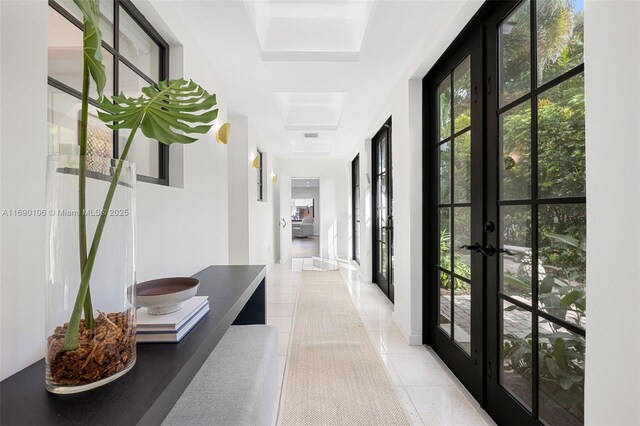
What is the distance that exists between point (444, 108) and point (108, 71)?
215 centimetres

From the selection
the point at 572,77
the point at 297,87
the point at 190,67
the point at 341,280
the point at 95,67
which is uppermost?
the point at 297,87

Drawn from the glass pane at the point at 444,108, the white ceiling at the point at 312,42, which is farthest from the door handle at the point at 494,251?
the white ceiling at the point at 312,42

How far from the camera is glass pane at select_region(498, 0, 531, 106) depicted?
1.31 metres

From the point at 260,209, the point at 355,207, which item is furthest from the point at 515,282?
the point at 355,207

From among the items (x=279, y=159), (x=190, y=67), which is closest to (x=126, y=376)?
(x=190, y=67)

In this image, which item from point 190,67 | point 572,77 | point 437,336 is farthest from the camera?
point 437,336

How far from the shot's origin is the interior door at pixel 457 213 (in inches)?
65.7

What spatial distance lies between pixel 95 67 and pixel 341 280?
436cm

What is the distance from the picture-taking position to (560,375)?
1153 mm

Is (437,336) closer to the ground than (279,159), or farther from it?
closer to the ground

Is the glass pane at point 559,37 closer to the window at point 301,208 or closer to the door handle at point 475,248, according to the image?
the door handle at point 475,248

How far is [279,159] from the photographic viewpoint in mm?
6625

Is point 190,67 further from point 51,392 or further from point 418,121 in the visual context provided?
point 51,392

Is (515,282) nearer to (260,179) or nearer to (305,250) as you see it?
(260,179)
